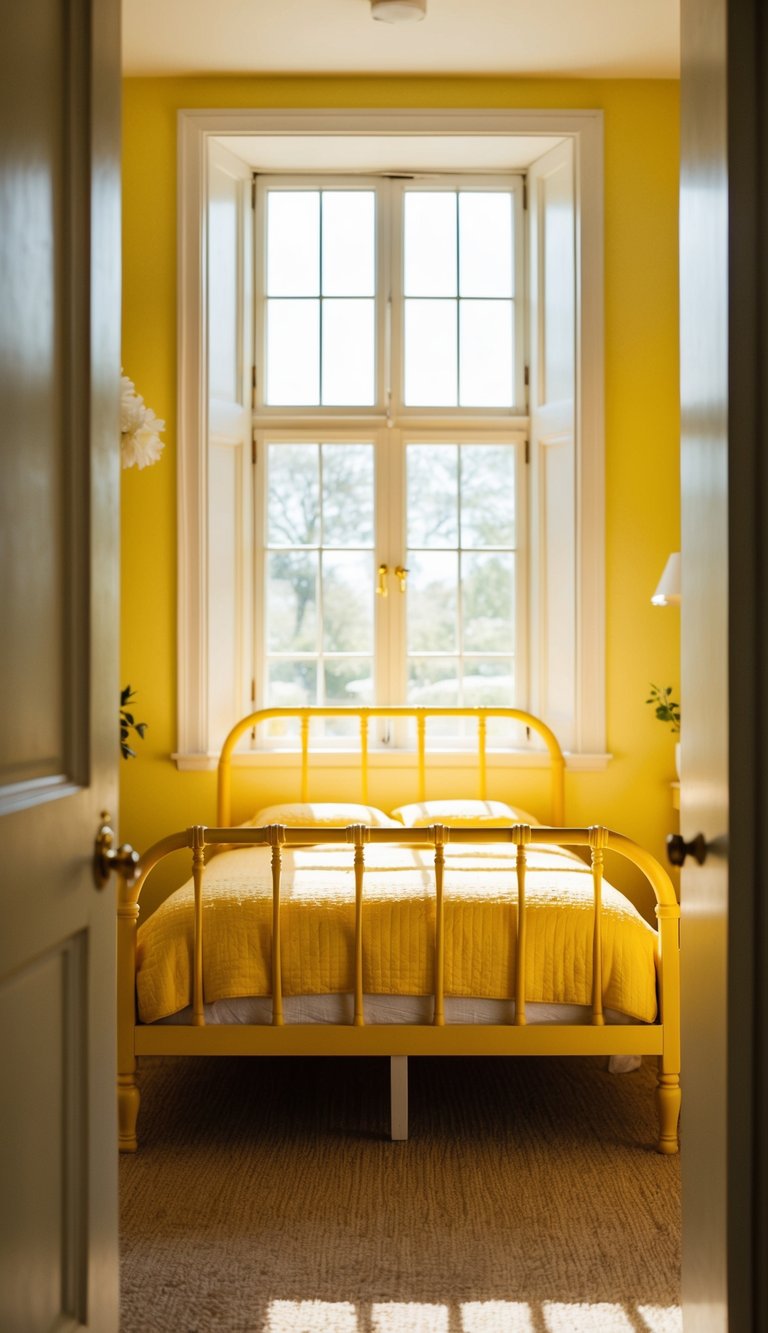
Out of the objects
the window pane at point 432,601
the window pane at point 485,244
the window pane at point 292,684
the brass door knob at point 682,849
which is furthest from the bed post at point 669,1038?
the window pane at point 485,244

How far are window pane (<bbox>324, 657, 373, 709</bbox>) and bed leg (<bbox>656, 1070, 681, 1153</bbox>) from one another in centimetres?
182

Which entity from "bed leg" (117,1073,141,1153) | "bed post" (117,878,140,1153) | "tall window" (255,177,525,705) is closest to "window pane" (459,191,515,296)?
"tall window" (255,177,525,705)

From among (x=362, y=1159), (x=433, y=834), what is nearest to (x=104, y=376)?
(x=433, y=834)

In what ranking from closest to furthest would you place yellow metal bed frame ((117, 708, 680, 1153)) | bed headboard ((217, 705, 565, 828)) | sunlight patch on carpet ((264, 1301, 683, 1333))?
sunlight patch on carpet ((264, 1301, 683, 1333)) → yellow metal bed frame ((117, 708, 680, 1153)) → bed headboard ((217, 705, 565, 828))

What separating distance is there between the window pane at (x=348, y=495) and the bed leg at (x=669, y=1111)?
7.11 ft

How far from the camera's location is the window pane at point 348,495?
4.31 meters

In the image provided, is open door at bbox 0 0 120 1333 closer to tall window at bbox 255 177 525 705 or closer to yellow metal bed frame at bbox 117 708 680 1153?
yellow metal bed frame at bbox 117 708 680 1153

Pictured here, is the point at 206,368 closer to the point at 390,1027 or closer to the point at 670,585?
the point at 670,585

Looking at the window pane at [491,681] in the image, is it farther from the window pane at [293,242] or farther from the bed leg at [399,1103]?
the bed leg at [399,1103]

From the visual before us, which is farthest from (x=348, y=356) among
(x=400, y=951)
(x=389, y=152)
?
(x=400, y=951)

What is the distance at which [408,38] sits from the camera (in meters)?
3.72

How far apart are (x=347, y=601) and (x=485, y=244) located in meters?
1.36

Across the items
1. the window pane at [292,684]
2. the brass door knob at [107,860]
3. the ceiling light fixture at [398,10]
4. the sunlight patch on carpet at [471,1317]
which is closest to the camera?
the brass door knob at [107,860]

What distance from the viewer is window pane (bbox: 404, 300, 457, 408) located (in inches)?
170
